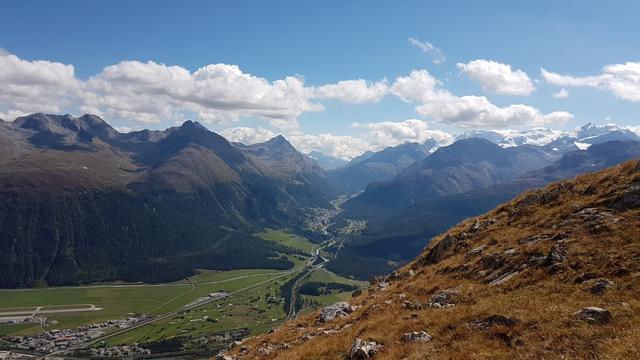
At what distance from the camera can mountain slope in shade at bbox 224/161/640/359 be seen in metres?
18.5

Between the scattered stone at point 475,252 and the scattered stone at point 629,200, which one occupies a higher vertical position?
the scattered stone at point 629,200

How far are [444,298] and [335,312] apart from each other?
1113 centimetres

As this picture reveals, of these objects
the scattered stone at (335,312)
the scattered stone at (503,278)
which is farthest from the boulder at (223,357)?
the scattered stone at (503,278)

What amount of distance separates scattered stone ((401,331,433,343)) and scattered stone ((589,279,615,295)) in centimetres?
822

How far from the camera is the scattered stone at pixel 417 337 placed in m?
22.3

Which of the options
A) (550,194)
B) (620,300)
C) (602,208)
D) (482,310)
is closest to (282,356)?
(482,310)

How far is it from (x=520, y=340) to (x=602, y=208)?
57.7ft

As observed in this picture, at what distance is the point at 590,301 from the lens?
67.8ft

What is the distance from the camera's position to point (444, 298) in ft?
94.3

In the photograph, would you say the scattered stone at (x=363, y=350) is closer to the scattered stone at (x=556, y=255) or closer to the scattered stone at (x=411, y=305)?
the scattered stone at (x=411, y=305)

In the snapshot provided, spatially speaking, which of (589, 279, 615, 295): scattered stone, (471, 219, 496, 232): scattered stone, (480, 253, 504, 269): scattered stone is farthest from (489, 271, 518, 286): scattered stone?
(471, 219, 496, 232): scattered stone

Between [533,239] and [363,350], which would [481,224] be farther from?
[363,350]

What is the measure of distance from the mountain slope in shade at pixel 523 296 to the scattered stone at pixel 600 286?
80 millimetres

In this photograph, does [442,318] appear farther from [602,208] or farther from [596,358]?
[602,208]
